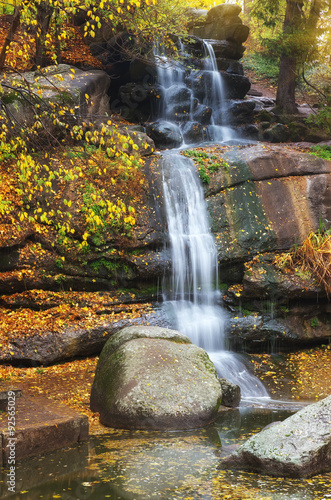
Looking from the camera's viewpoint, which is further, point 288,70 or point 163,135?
point 288,70

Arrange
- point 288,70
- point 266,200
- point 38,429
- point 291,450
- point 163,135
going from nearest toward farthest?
point 291,450 → point 38,429 → point 266,200 → point 163,135 → point 288,70

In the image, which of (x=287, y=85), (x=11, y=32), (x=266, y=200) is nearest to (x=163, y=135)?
(x=266, y=200)

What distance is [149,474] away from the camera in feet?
13.7

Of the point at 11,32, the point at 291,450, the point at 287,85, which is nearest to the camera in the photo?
the point at 291,450

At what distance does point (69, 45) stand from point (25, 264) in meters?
10.2

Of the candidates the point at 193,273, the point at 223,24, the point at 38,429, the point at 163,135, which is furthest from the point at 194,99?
the point at 38,429

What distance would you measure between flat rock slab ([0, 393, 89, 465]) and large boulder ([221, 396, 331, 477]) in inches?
66.4

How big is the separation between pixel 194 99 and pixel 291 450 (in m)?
14.4

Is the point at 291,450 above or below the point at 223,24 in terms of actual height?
below

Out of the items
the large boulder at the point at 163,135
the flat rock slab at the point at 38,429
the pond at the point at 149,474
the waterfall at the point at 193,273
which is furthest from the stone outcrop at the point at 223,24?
the flat rock slab at the point at 38,429

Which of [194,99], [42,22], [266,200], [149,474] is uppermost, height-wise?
[42,22]

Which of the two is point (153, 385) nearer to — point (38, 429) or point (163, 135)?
point (38, 429)

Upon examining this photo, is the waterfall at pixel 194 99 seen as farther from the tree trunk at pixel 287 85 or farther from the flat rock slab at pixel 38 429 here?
the flat rock slab at pixel 38 429

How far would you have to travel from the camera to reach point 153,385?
5.86 metres
